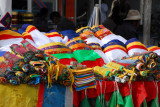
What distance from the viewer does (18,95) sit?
2234 mm

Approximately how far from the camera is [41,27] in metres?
6.72

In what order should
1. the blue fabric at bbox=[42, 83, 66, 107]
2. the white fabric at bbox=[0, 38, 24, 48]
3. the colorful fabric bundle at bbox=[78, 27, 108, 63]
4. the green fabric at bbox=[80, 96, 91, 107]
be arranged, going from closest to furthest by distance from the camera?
the blue fabric at bbox=[42, 83, 66, 107] → the green fabric at bbox=[80, 96, 91, 107] → the white fabric at bbox=[0, 38, 24, 48] → the colorful fabric bundle at bbox=[78, 27, 108, 63]

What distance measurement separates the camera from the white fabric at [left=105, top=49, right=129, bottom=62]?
306cm

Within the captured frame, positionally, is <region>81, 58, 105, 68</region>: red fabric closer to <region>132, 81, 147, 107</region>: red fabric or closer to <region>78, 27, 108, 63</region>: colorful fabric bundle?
<region>78, 27, 108, 63</region>: colorful fabric bundle

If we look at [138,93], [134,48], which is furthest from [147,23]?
[138,93]

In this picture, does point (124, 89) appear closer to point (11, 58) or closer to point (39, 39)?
point (11, 58)

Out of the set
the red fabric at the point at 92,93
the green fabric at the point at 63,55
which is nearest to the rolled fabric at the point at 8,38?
the green fabric at the point at 63,55

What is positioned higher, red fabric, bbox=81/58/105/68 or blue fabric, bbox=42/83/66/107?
red fabric, bbox=81/58/105/68

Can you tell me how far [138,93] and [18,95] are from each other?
0.97 m

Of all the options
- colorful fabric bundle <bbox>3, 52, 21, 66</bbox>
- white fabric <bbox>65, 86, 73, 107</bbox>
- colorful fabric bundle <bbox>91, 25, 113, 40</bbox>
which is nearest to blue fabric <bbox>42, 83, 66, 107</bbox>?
white fabric <bbox>65, 86, 73, 107</bbox>

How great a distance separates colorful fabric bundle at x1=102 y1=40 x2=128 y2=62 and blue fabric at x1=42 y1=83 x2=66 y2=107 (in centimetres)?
87

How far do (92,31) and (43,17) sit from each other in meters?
3.65

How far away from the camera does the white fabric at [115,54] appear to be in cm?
306

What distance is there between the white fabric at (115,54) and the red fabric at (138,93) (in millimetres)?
564
